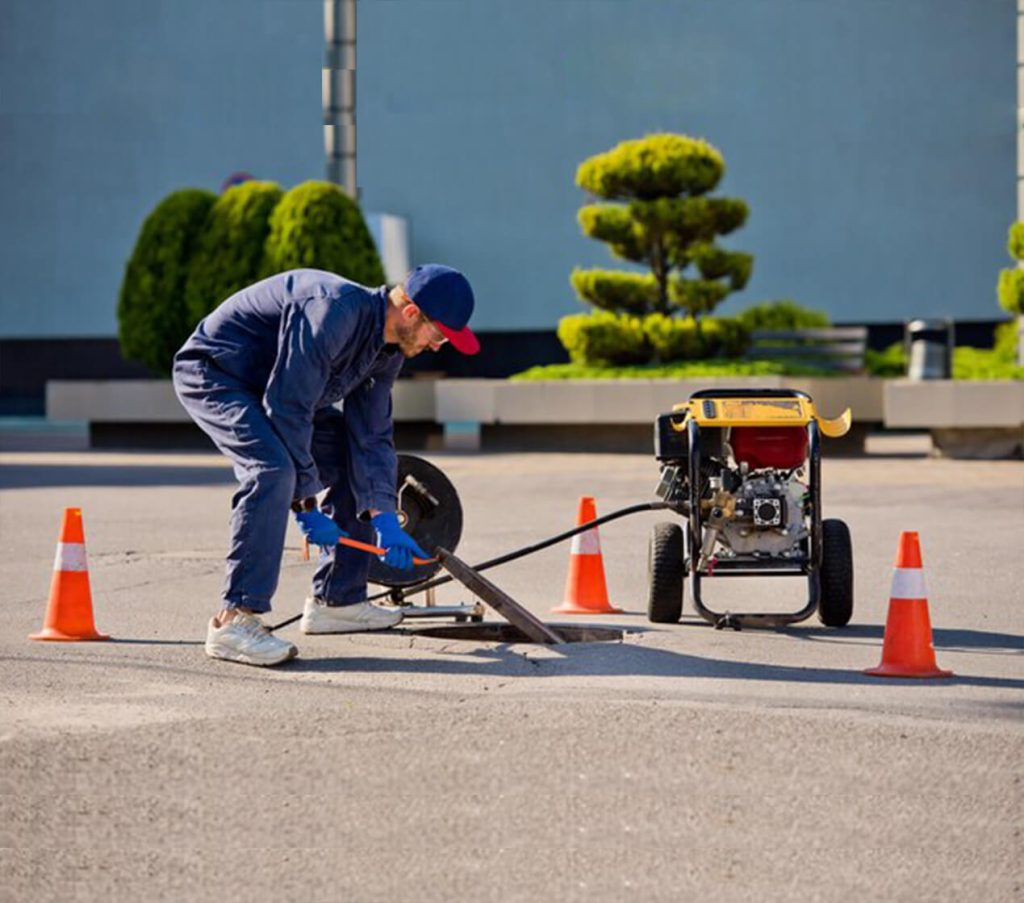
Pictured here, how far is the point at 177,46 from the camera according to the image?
37.5 meters

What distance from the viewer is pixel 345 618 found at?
855 centimetres

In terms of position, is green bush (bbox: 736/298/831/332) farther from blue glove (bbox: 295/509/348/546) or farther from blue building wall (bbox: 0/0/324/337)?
blue glove (bbox: 295/509/348/546)

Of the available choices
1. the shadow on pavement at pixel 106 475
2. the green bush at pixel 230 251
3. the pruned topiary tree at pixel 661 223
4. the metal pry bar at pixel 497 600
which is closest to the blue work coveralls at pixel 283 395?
the metal pry bar at pixel 497 600

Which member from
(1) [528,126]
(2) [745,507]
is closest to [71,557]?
(2) [745,507]

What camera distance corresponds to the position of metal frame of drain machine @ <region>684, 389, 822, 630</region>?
856 cm

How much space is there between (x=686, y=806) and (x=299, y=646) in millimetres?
3179

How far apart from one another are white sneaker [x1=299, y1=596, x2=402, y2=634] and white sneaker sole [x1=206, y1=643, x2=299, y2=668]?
0.64 meters

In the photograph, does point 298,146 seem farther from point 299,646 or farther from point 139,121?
point 299,646

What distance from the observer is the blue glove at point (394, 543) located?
7871 millimetres

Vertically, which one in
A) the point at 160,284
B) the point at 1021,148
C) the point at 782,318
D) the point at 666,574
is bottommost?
the point at 666,574

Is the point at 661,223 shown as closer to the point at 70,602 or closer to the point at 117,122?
the point at 117,122

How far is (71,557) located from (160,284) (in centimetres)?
1981

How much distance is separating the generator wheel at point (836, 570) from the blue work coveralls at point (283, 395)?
2.02 metres

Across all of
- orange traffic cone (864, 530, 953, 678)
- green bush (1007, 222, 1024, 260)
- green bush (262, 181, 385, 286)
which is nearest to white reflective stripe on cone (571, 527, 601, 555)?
orange traffic cone (864, 530, 953, 678)
